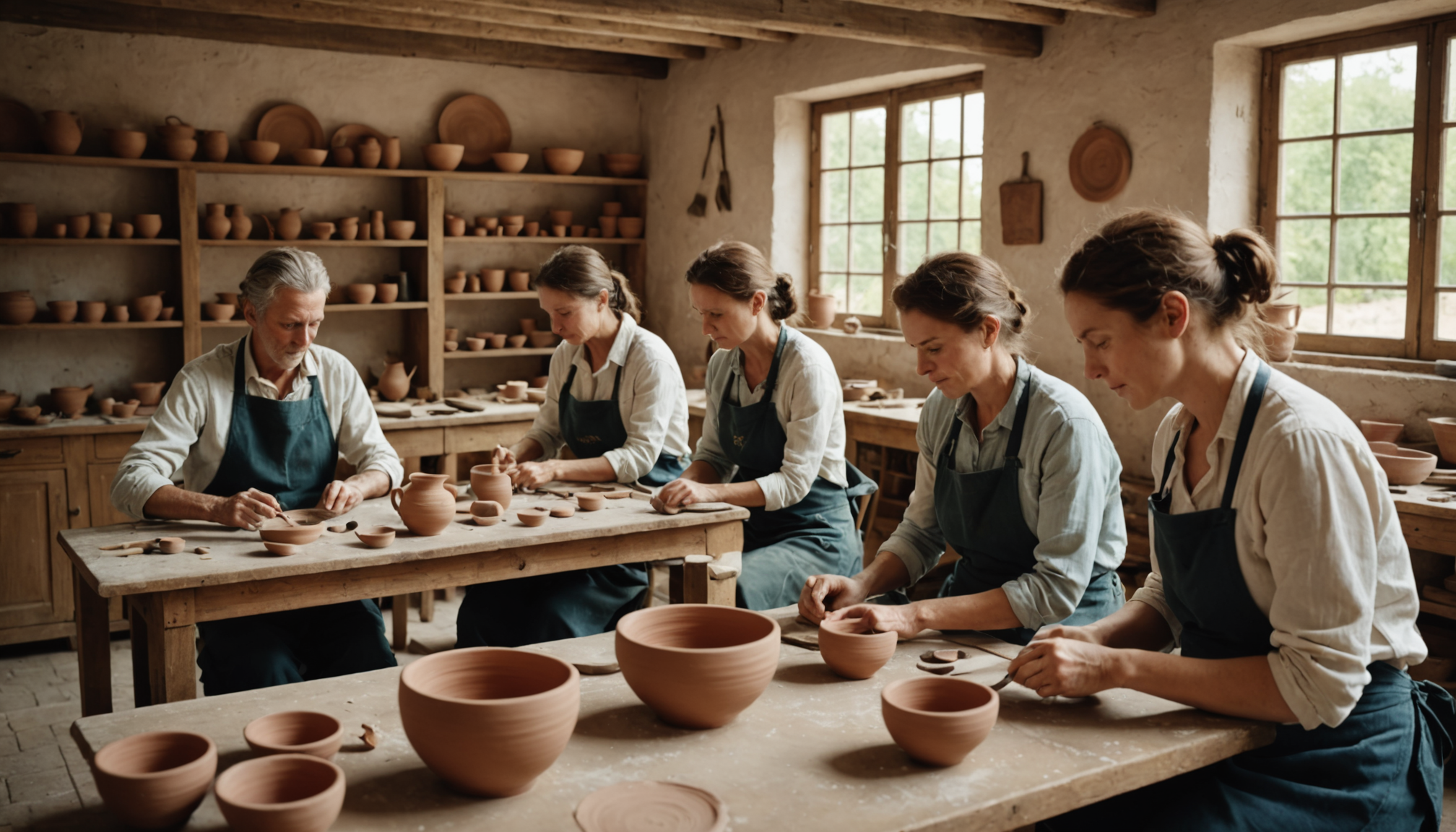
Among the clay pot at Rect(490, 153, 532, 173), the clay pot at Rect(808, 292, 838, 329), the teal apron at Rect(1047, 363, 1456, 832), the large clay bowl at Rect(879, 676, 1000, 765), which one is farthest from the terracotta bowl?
the clay pot at Rect(490, 153, 532, 173)

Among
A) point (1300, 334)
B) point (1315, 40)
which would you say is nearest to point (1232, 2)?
point (1315, 40)

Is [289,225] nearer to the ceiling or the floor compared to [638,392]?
nearer to the ceiling

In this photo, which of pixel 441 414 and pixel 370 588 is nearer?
pixel 370 588

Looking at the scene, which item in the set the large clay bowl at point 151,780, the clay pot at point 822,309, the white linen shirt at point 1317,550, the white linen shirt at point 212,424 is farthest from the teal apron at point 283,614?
the clay pot at point 822,309

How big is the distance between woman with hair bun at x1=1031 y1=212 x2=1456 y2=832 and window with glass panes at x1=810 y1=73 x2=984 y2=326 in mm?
3655

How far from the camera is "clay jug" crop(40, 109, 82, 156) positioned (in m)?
5.29

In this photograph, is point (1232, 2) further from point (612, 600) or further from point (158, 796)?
point (158, 796)

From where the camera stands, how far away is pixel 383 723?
1.73 m

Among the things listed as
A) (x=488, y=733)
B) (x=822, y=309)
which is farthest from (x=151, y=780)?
(x=822, y=309)

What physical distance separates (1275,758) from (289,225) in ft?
18.1

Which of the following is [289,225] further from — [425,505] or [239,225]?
[425,505]

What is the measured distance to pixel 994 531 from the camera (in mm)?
2424

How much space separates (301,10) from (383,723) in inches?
177

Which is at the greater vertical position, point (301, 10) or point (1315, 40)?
point (301, 10)
